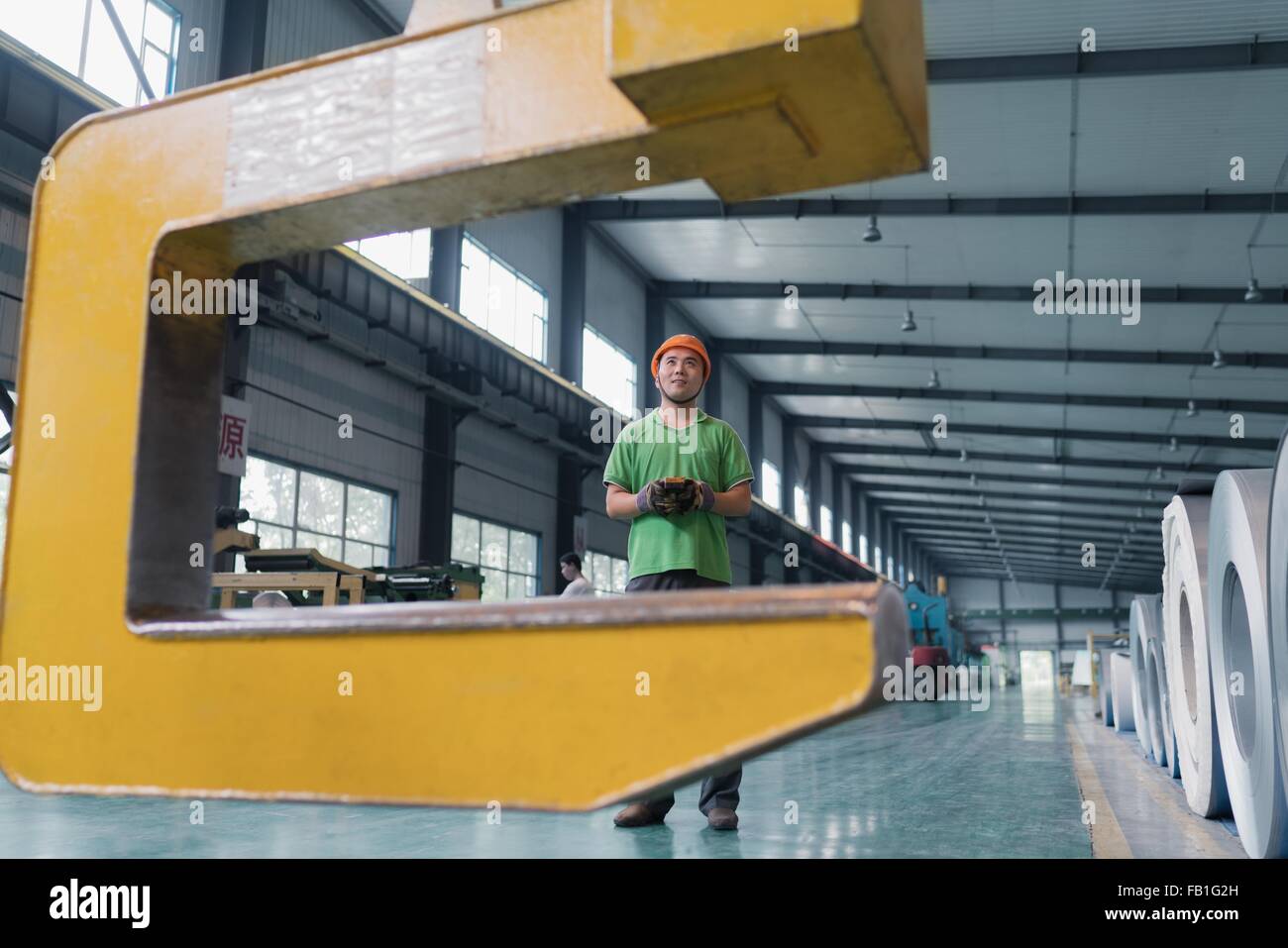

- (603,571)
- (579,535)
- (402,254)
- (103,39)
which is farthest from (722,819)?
(603,571)

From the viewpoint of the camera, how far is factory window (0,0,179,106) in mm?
7172

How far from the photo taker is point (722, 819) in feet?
9.90

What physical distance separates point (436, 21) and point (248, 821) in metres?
2.78

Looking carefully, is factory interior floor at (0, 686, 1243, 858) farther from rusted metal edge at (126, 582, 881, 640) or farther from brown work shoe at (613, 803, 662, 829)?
rusted metal edge at (126, 582, 881, 640)

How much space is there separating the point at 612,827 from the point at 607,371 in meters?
13.4

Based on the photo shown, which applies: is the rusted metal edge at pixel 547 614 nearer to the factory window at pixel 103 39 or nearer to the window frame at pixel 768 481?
the factory window at pixel 103 39

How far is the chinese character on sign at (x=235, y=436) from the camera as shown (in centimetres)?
834

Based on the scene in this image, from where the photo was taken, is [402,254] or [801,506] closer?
[402,254]

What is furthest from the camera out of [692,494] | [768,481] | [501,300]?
[768,481]

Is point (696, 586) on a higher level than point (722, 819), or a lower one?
higher

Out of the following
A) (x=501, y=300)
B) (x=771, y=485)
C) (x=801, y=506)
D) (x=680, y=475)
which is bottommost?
(x=680, y=475)

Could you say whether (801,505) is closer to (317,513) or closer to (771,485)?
(771,485)

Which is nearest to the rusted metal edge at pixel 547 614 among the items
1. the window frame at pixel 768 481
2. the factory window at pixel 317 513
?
the factory window at pixel 317 513

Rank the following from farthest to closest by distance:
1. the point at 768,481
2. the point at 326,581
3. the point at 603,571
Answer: the point at 768,481, the point at 603,571, the point at 326,581
